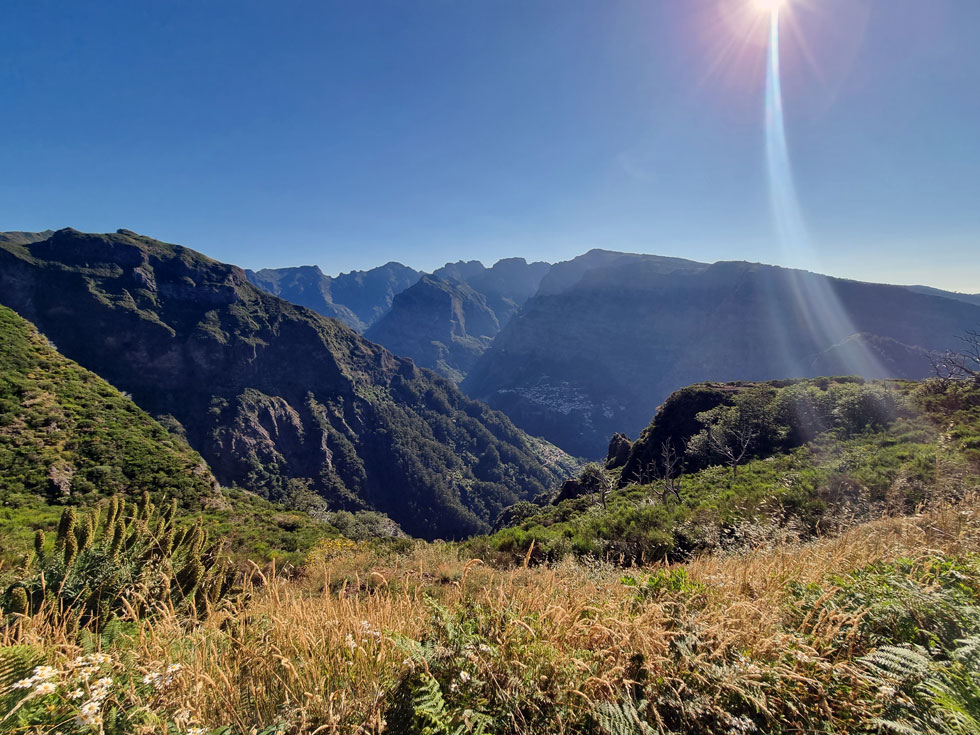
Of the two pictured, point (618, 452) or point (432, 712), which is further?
point (618, 452)

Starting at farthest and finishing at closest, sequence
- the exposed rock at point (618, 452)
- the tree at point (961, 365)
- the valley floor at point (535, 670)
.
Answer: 1. the exposed rock at point (618, 452)
2. the tree at point (961, 365)
3. the valley floor at point (535, 670)

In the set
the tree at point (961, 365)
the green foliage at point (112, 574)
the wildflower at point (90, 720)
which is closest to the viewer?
the wildflower at point (90, 720)

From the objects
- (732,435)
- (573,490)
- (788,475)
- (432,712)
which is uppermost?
(432,712)

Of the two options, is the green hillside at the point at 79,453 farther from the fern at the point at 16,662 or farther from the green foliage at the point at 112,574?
the fern at the point at 16,662

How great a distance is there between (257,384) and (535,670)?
514ft

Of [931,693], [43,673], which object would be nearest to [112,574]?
[43,673]

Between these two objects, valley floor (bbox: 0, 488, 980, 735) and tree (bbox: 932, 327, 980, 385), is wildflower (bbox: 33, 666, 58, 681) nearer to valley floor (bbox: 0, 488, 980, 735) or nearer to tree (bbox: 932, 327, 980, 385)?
valley floor (bbox: 0, 488, 980, 735)

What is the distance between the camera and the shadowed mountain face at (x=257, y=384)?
111500 mm

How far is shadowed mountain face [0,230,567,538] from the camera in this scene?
111500mm

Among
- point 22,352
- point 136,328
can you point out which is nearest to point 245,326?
point 136,328

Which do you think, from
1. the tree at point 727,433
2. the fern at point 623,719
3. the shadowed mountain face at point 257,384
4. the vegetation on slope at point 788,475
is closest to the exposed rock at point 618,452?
the vegetation on slope at point 788,475

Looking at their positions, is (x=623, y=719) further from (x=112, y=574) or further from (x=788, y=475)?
(x=788, y=475)

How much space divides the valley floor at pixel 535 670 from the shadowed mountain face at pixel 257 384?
105774 mm

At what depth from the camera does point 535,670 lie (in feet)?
6.39
